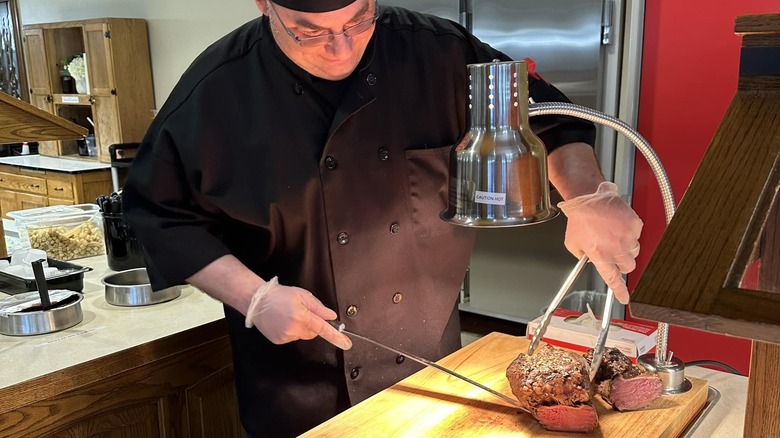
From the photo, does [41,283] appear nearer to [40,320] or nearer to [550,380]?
[40,320]

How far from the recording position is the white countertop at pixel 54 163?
5.05m

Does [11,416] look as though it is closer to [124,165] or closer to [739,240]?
[739,240]

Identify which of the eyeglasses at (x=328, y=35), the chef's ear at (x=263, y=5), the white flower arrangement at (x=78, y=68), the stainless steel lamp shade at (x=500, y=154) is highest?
the white flower arrangement at (x=78, y=68)

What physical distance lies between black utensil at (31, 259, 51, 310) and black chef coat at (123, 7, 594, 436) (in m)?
0.45

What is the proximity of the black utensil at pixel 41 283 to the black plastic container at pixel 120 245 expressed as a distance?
368 millimetres

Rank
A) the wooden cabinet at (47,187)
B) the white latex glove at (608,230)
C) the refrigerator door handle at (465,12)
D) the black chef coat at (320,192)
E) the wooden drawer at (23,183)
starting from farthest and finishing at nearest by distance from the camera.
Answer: the wooden drawer at (23,183)
the wooden cabinet at (47,187)
the refrigerator door handle at (465,12)
the black chef coat at (320,192)
the white latex glove at (608,230)

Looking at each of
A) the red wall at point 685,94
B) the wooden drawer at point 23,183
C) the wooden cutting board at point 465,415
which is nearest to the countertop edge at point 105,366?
the wooden cutting board at point 465,415

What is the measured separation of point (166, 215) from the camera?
138 centimetres

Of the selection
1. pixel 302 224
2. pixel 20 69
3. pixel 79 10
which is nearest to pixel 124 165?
pixel 79 10

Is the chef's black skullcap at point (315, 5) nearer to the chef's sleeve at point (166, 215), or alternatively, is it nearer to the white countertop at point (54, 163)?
the chef's sleeve at point (166, 215)

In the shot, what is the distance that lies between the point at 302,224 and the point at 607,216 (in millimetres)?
596

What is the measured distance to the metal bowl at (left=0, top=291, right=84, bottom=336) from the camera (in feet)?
5.64

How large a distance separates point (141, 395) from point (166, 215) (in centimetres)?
60

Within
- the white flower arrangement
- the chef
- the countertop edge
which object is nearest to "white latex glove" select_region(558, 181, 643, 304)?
the chef
